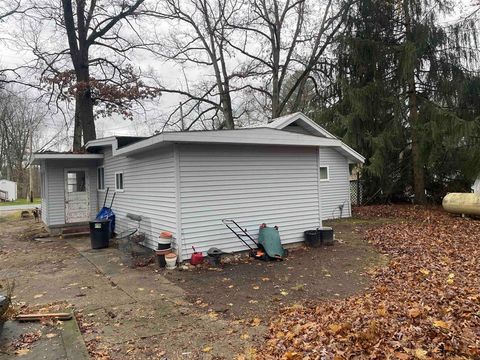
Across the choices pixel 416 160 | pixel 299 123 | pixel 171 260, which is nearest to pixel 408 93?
pixel 416 160

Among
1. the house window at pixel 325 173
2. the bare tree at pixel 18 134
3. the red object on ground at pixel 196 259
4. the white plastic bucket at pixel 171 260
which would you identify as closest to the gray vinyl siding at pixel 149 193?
the white plastic bucket at pixel 171 260

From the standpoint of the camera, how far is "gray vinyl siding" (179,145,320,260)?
25.0 feet

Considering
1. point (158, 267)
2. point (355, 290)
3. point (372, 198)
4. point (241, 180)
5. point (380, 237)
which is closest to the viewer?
point (355, 290)

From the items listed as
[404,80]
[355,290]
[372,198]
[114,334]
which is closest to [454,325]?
[355,290]

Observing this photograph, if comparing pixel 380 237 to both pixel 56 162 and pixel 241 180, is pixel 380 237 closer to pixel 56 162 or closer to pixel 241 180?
pixel 241 180

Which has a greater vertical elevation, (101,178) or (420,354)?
(101,178)

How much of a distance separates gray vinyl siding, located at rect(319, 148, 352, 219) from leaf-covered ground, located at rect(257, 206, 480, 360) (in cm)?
718

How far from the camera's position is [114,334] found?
4.25 metres

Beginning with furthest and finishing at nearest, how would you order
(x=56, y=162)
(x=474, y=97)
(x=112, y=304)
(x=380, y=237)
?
(x=474, y=97) → (x=56, y=162) → (x=380, y=237) → (x=112, y=304)

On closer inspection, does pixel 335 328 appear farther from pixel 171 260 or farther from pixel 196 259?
pixel 171 260

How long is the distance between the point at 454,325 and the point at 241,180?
5686mm

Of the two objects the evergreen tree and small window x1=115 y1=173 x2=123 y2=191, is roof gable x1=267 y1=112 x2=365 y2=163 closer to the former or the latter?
the evergreen tree

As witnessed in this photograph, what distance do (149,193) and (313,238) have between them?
4438mm

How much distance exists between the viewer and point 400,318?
11.7ft
